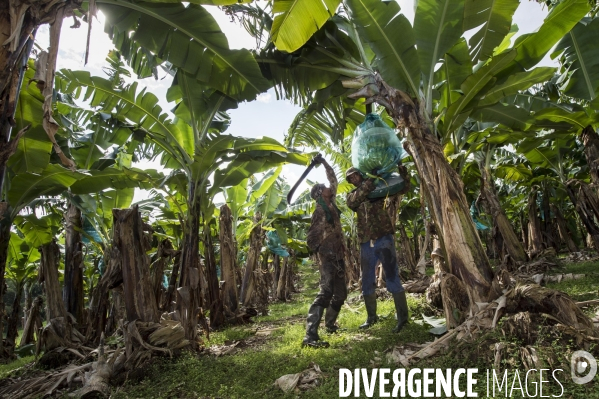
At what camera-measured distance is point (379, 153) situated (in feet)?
13.0

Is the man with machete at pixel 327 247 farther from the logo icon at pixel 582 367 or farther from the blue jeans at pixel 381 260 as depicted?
the logo icon at pixel 582 367

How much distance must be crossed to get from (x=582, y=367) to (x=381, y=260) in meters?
2.33

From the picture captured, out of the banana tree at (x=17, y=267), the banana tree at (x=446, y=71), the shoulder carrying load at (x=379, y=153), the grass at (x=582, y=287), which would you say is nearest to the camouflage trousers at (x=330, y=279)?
the shoulder carrying load at (x=379, y=153)

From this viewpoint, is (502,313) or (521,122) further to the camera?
(521,122)

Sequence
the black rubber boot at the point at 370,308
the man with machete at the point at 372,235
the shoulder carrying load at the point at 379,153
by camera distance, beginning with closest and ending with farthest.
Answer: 1. the shoulder carrying load at the point at 379,153
2. the man with machete at the point at 372,235
3. the black rubber boot at the point at 370,308

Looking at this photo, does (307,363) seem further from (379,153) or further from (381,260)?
(379,153)

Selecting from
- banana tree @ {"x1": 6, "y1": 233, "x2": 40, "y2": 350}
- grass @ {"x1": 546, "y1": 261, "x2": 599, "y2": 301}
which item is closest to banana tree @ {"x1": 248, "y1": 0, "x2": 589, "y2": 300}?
grass @ {"x1": 546, "y1": 261, "x2": 599, "y2": 301}

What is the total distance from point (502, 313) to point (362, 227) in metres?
1.92

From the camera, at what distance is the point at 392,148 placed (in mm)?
4016

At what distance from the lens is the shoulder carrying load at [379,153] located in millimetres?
3934

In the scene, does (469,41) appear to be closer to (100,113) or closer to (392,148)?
(392,148)

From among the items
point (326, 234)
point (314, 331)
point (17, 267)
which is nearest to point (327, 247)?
point (326, 234)

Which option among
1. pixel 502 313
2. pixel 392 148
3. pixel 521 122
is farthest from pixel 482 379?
pixel 521 122

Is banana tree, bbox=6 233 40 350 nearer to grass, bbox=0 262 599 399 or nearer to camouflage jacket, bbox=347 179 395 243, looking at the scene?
grass, bbox=0 262 599 399
